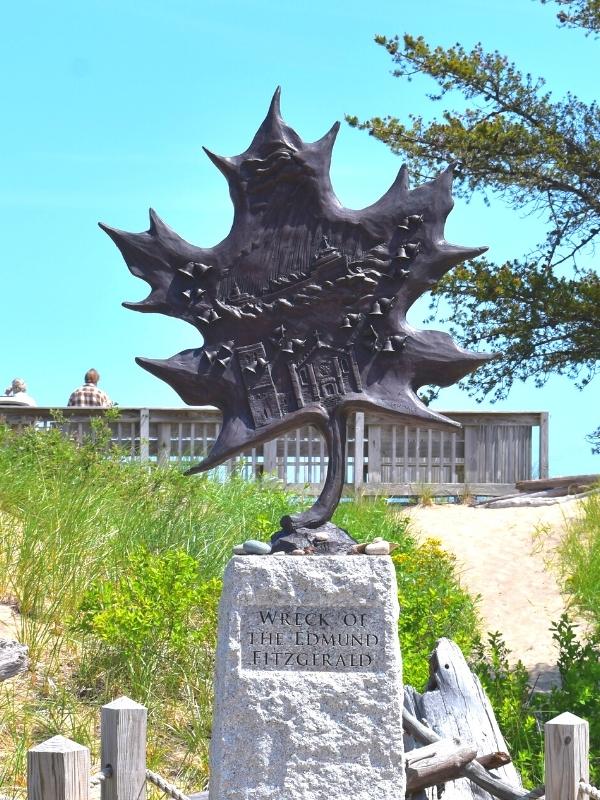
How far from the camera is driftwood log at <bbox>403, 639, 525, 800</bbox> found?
5.04 m

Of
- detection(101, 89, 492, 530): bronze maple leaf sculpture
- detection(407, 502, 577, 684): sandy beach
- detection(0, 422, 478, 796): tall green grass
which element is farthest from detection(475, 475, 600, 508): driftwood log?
detection(101, 89, 492, 530): bronze maple leaf sculpture

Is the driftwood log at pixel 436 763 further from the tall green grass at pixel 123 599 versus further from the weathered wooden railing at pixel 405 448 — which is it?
the weathered wooden railing at pixel 405 448

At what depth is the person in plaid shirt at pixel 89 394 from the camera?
50.1 feet

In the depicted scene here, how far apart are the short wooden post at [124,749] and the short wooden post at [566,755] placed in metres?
1.65

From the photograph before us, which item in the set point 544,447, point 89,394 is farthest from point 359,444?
point 89,394

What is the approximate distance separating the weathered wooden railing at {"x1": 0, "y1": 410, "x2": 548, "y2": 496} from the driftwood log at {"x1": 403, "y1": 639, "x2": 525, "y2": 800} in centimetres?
983

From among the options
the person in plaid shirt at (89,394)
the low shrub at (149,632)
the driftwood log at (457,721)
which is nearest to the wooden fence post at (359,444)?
the person in plaid shirt at (89,394)

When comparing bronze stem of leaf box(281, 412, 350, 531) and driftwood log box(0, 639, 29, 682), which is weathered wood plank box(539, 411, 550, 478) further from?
driftwood log box(0, 639, 29, 682)

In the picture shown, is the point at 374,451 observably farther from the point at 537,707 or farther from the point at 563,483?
the point at 537,707

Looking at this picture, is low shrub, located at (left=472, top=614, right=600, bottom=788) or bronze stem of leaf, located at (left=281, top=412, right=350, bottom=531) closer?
bronze stem of leaf, located at (left=281, top=412, right=350, bottom=531)

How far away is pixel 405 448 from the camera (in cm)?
1609

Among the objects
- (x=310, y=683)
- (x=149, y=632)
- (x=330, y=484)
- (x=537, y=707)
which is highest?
(x=330, y=484)

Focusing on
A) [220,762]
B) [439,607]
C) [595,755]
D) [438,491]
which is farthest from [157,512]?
[438,491]

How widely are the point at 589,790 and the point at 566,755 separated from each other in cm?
16
